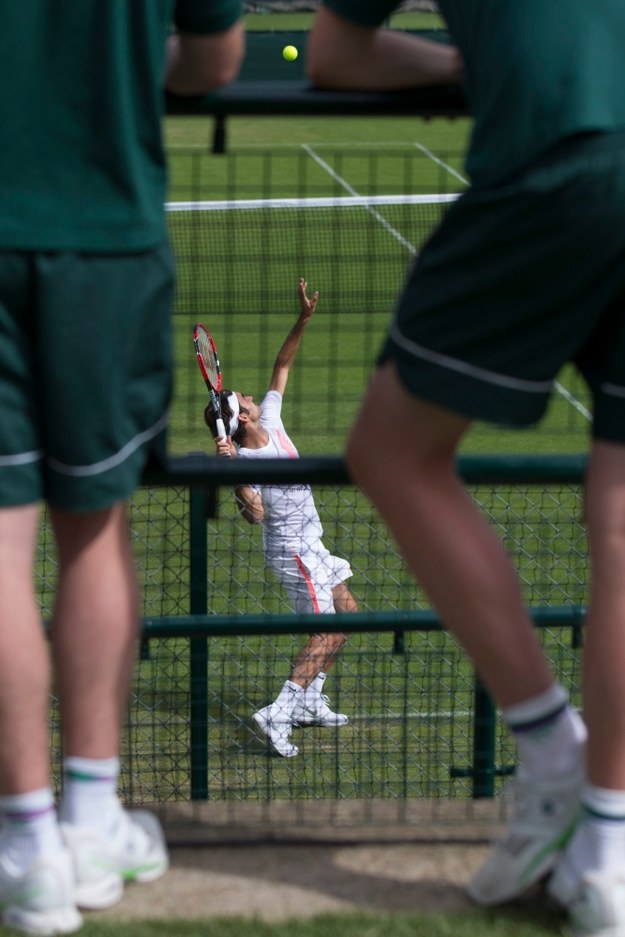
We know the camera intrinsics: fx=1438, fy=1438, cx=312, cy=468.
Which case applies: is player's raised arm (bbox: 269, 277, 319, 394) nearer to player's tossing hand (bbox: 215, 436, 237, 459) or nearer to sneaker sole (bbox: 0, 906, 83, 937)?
player's tossing hand (bbox: 215, 436, 237, 459)

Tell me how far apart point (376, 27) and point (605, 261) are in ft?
1.70

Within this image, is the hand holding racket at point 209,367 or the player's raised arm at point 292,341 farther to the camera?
the player's raised arm at point 292,341

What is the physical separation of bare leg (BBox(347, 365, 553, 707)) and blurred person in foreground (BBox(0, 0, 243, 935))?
292 mm

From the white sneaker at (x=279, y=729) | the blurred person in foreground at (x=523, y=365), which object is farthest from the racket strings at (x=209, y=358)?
the blurred person in foreground at (x=523, y=365)

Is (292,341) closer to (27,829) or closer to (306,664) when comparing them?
(306,664)

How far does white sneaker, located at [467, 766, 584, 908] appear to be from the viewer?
196 cm

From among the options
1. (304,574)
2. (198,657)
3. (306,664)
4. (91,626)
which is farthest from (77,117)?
(304,574)

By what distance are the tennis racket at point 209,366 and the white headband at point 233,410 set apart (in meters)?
0.06

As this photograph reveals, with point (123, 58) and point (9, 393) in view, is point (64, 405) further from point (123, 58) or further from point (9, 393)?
point (123, 58)

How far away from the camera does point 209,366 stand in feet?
25.1

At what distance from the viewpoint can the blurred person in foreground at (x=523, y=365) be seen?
1.69m

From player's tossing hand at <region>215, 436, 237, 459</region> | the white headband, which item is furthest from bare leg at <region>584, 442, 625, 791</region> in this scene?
the white headband

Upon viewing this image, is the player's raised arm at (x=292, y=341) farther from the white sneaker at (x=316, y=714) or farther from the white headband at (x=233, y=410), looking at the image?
the white sneaker at (x=316, y=714)

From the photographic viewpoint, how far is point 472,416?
183 cm
